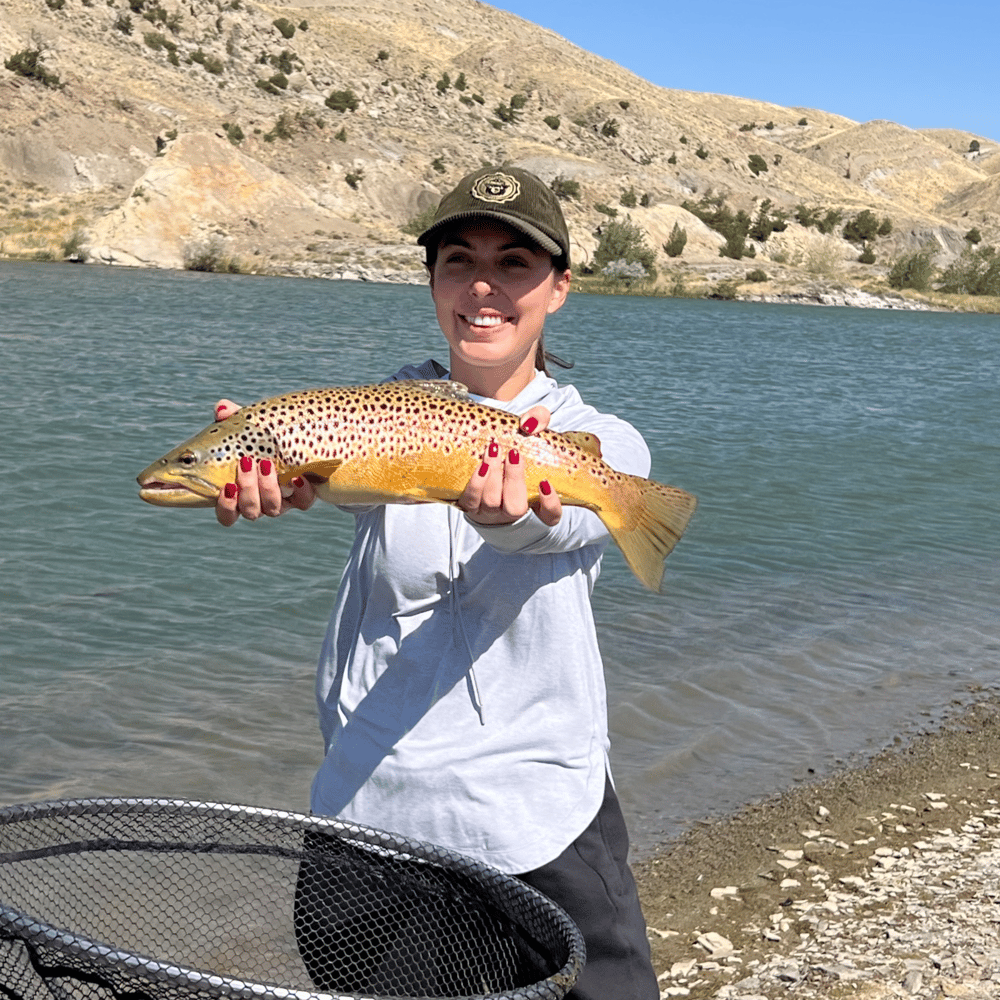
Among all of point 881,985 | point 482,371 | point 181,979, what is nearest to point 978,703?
point 881,985

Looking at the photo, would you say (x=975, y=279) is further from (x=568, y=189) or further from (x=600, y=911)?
(x=600, y=911)

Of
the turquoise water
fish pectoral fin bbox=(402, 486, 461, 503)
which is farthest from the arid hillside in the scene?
fish pectoral fin bbox=(402, 486, 461, 503)

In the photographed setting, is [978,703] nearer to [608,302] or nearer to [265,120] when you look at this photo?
[608,302]

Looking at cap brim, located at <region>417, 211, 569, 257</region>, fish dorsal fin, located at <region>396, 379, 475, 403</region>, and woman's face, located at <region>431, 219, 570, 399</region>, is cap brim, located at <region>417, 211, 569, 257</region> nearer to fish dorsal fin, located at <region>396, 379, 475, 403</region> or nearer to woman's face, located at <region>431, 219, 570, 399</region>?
woman's face, located at <region>431, 219, 570, 399</region>

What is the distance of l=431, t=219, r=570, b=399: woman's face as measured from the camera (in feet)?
9.14

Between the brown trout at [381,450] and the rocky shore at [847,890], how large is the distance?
9.20 ft

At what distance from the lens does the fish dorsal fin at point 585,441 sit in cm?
271

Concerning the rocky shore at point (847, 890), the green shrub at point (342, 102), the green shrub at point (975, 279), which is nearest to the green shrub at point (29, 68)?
the green shrub at point (342, 102)

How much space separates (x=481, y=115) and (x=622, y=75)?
43.8m

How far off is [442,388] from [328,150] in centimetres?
8010

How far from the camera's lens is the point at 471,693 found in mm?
2602

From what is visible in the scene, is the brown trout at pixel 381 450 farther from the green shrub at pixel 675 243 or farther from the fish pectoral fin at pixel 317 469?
the green shrub at pixel 675 243

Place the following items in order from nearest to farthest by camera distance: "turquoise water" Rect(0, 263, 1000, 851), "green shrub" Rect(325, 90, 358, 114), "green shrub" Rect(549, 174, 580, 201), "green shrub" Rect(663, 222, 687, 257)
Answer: "turquoise water" Rect(0, 263, 1000, 851) → "green shrub" Rect(663, 222, 687, 257) → "green shrub" Rect(549, 174, 580, 201) → "green shrub" Rect(325, 90, 358, 114)

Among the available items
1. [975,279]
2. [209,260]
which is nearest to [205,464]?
[209,260]
